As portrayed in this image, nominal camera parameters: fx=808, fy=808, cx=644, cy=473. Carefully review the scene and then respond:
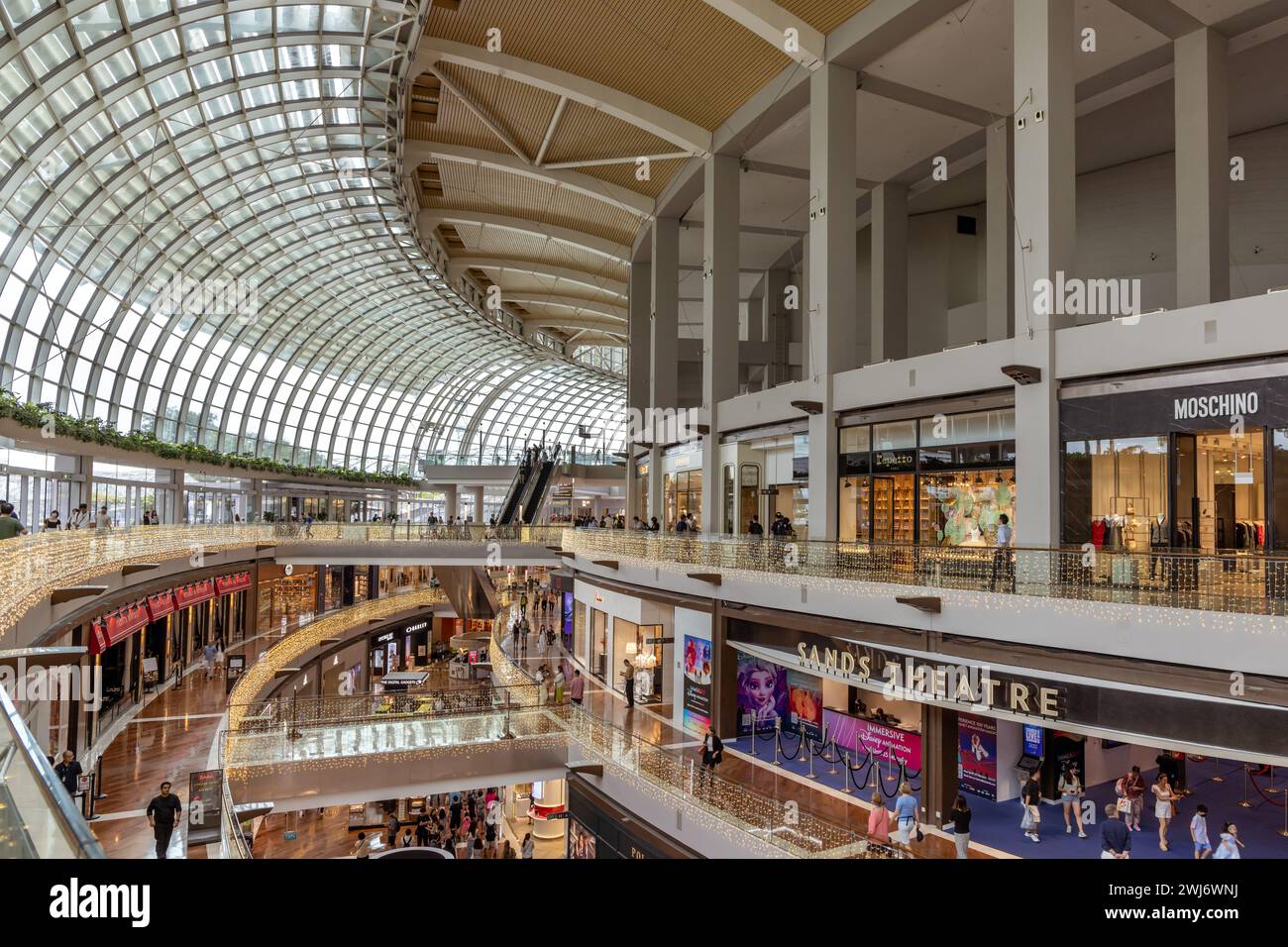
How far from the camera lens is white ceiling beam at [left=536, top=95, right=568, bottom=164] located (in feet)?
74.6

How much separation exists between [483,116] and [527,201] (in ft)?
22.7

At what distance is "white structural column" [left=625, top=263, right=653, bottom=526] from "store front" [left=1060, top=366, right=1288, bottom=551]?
2007cm

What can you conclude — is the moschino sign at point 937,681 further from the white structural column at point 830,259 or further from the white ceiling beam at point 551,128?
the white ceiling beam at point 551,128

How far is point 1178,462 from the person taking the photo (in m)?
11.9

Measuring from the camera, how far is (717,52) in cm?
1955

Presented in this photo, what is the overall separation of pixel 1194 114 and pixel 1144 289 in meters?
5.06

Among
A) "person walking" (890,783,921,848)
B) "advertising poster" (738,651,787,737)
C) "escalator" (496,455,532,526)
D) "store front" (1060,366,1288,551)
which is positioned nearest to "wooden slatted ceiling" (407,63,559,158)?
"escalator" (496,455,532,526)

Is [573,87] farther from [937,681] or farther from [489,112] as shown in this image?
[937,681]

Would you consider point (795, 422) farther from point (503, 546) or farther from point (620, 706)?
point (503, 546)

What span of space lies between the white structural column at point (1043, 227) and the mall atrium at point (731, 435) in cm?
8

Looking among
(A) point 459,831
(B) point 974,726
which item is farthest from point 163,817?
(B) point 974,726

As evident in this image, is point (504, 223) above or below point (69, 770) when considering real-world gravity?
above

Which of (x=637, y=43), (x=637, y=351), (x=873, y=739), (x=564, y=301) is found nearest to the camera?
(x=873, y=739)
